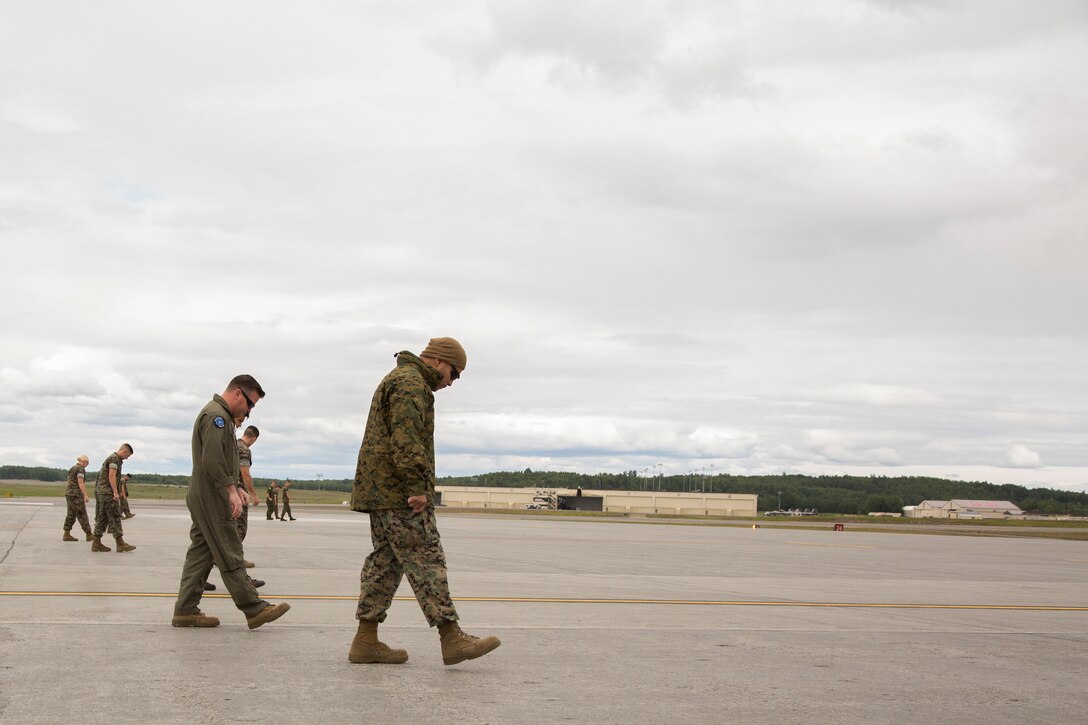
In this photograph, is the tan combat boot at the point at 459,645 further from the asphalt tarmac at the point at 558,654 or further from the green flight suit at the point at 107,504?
the green flight suit at the point at 107,504

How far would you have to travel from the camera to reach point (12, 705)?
5246 millimetres

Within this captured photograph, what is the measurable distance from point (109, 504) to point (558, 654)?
44.7 feet

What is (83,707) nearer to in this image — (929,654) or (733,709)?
(733,709)

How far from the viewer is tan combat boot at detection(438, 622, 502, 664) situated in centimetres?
680

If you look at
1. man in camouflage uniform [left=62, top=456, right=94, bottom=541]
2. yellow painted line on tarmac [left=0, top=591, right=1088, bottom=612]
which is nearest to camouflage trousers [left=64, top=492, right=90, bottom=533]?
man in camouflage uniform [left=62, top=456, right=94, bottom=541]

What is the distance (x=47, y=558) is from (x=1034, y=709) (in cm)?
1428

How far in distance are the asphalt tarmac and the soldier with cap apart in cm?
286

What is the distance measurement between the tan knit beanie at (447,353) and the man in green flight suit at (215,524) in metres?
2.19

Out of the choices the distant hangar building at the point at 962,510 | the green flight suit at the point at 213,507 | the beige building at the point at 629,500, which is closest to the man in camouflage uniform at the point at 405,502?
the green flight suit at the point at 213,507

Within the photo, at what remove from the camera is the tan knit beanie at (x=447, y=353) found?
24.0 ft

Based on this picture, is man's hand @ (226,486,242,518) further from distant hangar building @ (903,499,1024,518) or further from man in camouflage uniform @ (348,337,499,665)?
distant hangar building @ (903,499,1024,518)

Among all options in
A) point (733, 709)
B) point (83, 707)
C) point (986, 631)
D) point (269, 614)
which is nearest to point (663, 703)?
point (733, 709)

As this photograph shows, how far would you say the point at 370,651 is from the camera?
6.95 meters

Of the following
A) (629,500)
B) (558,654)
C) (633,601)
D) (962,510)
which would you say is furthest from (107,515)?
(962,510)
